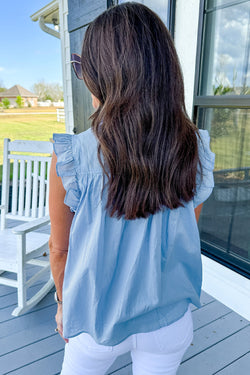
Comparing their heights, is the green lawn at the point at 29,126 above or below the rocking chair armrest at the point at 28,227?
above

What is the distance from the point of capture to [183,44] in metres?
2.04

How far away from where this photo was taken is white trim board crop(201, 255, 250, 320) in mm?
1817

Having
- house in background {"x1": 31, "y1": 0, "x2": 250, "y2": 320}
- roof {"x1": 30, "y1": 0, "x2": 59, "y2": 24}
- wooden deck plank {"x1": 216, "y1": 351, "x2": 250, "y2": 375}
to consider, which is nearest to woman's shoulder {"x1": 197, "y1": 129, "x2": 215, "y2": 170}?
house in background {"x1": 31, "y1": 0, "x2": 250, "y2": 320}

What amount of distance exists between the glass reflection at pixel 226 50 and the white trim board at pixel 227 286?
3.92 ft

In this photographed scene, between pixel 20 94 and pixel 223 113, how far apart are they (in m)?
8.70

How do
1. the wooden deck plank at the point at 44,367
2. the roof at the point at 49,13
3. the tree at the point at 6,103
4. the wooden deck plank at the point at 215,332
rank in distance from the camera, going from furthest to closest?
the tree at the point at 6,103
the roof at the point at 49,13
the wooden deck plank at the point at 215,332
the wooden deck plank at the point at 44,367

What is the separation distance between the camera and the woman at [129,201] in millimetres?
571

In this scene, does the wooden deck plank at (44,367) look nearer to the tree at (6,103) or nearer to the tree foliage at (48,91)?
the tree foliage at (48,91)

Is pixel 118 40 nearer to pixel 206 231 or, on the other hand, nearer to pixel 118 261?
pixel 118 261

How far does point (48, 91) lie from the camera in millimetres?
9227

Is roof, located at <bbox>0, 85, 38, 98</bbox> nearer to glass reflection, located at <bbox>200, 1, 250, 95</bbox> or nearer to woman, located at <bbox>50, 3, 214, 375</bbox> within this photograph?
glass reflection, located at <bbox>200, 1, 250, 95</bbox>

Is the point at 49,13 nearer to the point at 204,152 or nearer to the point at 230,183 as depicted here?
the point at 230,183

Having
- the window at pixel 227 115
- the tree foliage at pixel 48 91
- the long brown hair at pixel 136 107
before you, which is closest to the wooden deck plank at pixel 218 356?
the window at pixel 227 115

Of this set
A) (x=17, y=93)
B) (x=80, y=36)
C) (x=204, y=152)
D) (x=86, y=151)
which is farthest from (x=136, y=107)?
(x=17, y=93)
